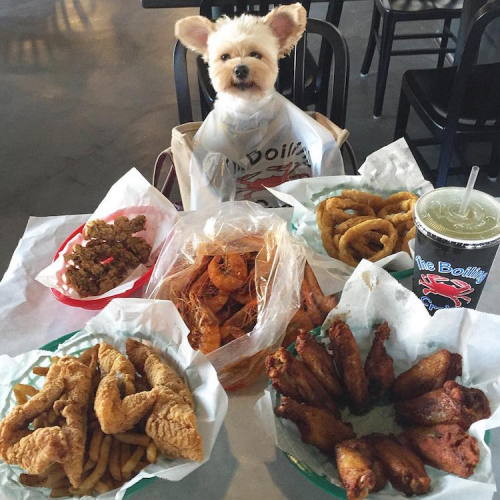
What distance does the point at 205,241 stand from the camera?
0.93 metres

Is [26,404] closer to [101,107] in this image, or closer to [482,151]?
[482,151]

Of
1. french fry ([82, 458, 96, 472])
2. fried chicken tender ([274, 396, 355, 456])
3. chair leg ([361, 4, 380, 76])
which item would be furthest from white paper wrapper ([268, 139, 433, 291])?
chair leg ([361, 4, 380, 76])

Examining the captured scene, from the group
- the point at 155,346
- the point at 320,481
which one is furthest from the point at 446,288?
the point at 155,346

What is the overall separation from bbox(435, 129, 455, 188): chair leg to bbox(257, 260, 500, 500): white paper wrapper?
1313 mm

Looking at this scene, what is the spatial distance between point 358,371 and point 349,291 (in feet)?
0.39

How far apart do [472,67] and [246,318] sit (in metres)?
1.38

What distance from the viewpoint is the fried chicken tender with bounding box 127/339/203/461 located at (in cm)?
62

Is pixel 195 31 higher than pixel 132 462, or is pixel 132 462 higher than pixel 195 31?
pixel 195 31

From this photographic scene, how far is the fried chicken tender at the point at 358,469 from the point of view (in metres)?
0.57

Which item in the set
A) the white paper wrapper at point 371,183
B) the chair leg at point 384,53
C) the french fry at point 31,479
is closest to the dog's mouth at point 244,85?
the white paper wrapper at point 371,183

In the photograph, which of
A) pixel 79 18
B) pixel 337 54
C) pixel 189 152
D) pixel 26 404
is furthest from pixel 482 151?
pixel 79 18

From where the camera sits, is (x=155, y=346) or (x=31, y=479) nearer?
(x=31, y=479)

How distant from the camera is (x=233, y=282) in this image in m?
0.86

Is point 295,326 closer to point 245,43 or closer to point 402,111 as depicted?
point 245,43
